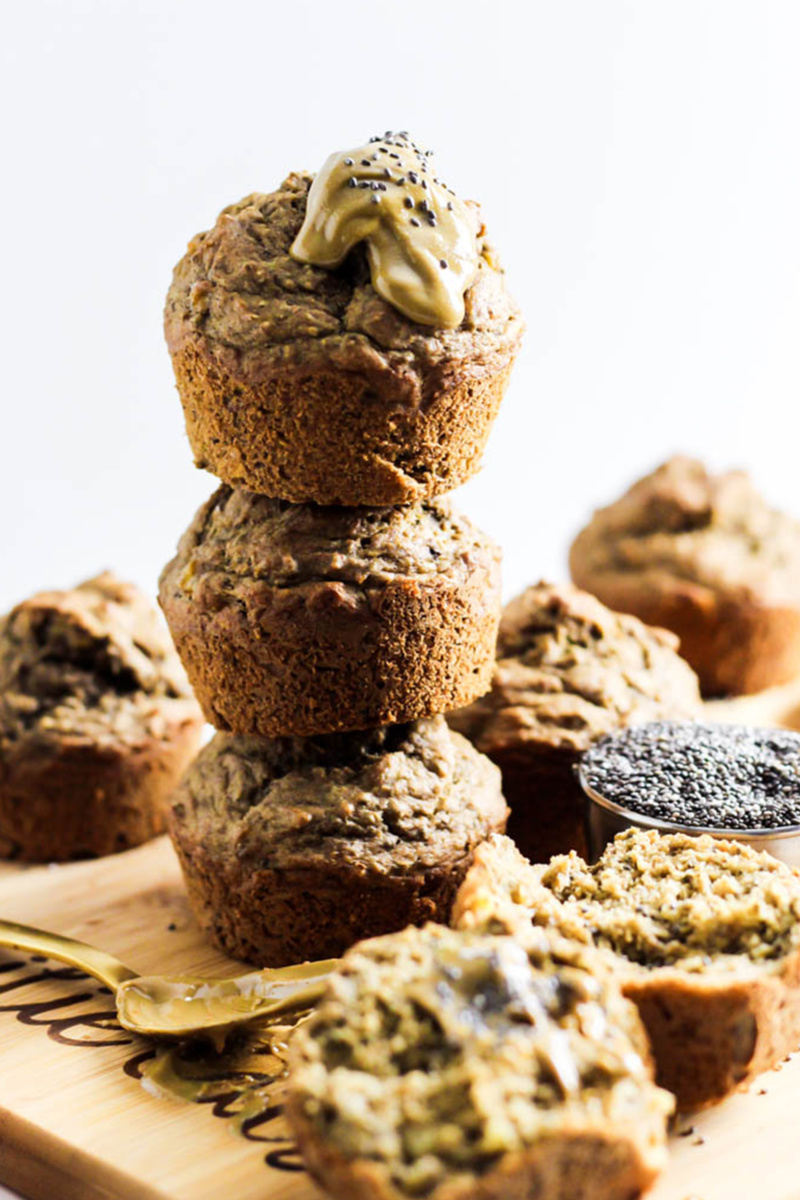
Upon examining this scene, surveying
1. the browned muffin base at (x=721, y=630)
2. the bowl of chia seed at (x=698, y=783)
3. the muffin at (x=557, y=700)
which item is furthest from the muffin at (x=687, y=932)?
the browned muffin base at (x=721, y=630)

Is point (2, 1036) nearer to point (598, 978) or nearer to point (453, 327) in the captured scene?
point (598, 978)

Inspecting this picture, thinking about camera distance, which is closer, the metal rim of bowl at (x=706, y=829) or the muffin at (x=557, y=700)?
the metal rim of bowl at (x=706, y=829)

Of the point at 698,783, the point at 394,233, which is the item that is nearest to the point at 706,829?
the point at 698,783

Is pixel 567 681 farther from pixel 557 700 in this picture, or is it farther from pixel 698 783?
pixel 698 783

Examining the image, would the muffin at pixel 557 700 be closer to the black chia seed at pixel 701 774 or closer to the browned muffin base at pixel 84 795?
the black chia seed at pixel 701 774

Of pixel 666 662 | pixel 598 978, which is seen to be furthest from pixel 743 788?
pixel 598 978

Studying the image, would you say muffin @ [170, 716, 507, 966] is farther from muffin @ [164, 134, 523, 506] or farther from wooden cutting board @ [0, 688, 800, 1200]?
muffin @ [164, 134, 523, 506]

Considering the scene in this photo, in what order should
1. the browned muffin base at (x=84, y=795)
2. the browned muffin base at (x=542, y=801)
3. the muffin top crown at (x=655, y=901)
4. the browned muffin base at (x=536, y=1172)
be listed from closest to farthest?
1. the browned muffin base at (x=536, y=1172)
2. the muffin top crown at (x=655, y=901)
3. the browned muffin base at (x=542, y=801)
4. the browned muffin base at (x=84, y=795)

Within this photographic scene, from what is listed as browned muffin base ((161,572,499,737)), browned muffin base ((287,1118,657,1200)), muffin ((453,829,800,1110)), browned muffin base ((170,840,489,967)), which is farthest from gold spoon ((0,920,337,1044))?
browned muffin base ((287,1118,657,1200))
